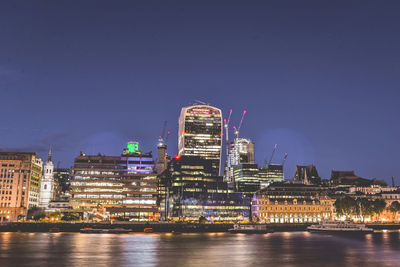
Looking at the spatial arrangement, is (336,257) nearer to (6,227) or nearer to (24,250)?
(24,250)

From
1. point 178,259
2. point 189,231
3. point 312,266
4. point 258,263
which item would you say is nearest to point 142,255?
point 178,259

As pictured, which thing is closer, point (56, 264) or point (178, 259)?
point (56, 264)

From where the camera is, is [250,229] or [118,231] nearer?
[118,231]

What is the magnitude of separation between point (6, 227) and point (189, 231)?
89735mm

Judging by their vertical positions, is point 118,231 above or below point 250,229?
below

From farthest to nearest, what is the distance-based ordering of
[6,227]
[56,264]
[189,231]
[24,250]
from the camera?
[189,231] < [6,227] < [24,250] < [56,264]

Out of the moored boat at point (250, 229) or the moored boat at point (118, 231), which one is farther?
the moored boat at point (250, 229)

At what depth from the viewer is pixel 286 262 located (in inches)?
3014

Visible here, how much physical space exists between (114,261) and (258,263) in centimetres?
→ 2824

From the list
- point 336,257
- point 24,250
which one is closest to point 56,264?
point 24,250

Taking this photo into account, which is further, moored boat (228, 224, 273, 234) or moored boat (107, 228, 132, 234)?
moored boat (228, 224, 273, 234)

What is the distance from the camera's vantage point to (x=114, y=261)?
246ft

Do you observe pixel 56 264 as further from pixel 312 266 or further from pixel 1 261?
pixel 312 266

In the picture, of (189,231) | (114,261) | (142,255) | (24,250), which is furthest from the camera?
(189,231)
